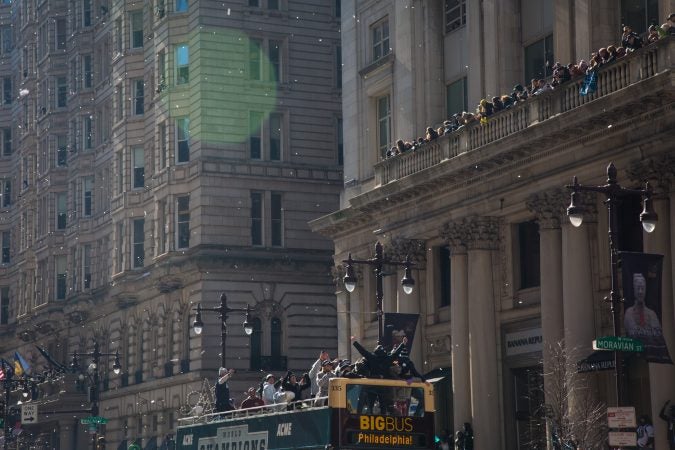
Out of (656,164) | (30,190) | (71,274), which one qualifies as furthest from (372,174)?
(30,190)

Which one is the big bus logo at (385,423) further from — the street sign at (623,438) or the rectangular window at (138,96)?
the rectangular window at (138,96)

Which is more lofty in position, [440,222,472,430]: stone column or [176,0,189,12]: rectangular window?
[176,0,189,12]: rectangular window

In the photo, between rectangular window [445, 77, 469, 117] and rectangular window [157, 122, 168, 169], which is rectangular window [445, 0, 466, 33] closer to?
rectangular window [445, 77, 469, 117]

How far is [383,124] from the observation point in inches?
2247

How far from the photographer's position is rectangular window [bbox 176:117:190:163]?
71.1 metres

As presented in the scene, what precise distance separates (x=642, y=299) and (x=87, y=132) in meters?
59.1

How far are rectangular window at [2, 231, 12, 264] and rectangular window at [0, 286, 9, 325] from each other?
1.98 meters

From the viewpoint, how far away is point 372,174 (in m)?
56.6

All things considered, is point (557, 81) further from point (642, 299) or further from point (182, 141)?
point (182, 141)

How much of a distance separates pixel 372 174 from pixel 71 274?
1385 inches

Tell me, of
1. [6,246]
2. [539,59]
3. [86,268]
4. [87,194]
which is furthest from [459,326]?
[6,246]

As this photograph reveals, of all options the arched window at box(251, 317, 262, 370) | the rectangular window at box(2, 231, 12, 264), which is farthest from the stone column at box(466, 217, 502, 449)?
the rectangular window at box(2, 231, 12, 264)

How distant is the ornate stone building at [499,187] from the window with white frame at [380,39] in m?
0.08

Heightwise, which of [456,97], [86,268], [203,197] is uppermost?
[456,97]
